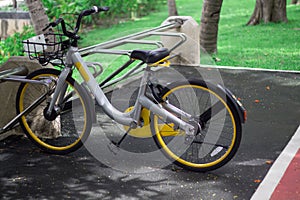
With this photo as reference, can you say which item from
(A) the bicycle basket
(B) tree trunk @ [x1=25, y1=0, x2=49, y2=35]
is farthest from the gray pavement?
(B) tree trunk @ [x1=25, y1=0, x2=49, y2=35]

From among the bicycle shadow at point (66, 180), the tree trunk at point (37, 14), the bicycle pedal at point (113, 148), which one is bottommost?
the bicycle pedal at point (113, 148)

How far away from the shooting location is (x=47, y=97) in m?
5.59

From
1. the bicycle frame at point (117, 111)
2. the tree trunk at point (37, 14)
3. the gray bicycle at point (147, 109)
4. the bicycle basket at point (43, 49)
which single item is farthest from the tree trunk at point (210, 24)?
the bicycle frame at point (117, 111)

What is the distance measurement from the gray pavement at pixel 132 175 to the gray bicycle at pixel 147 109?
0.51 ft

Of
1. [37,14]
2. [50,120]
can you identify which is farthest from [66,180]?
[37,14]

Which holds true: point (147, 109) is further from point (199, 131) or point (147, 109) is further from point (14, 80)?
point (14, 80)

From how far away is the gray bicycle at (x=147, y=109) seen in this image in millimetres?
4988

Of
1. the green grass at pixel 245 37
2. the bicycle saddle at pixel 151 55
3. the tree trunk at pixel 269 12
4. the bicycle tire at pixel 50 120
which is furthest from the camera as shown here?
the tree trunk at pixel 269 12

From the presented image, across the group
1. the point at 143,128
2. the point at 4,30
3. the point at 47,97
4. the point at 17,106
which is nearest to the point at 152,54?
the point at 143,128

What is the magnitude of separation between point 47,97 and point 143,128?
1126 mm

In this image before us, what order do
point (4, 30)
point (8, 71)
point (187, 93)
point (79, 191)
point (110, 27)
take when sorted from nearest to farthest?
point (79, 191) < point (187, 93) < point (8, 71) < point (4, 30) < point (110, 27)

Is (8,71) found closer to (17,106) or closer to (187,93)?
(17,106)

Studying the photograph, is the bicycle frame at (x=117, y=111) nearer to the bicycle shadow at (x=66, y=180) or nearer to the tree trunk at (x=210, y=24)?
the bicycle shadow at (x=66, y=180)

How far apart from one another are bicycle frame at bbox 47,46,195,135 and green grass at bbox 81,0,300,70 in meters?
4.93
